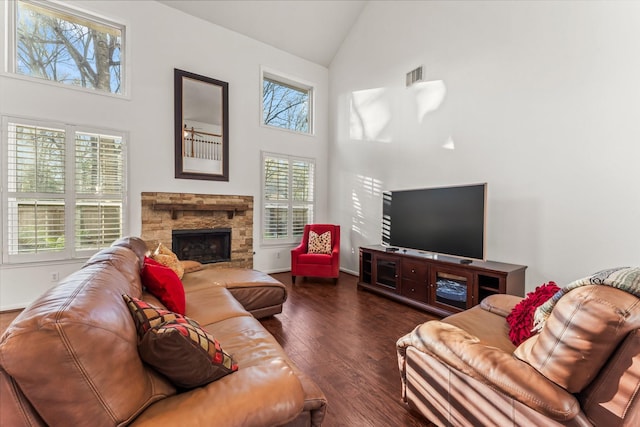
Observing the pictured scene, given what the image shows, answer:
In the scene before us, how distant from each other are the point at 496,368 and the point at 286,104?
18.3ft

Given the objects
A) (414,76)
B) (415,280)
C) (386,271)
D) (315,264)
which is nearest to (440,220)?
(415,280)

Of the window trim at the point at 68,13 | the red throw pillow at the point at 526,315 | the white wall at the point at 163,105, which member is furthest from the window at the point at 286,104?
the red throw pillow at the point at 526,315

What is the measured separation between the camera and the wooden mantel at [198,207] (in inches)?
169

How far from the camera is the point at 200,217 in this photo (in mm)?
4691

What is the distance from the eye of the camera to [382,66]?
4809 mm

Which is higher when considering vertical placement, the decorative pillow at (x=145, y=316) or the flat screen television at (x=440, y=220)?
the flat screen television at (x=440, y=220)

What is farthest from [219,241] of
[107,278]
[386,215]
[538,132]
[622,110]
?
[622,110]

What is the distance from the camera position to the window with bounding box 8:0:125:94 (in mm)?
3492

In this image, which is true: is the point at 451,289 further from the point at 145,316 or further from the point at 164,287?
the point at 145,316

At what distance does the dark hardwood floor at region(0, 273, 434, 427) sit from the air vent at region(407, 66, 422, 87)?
3221 mm

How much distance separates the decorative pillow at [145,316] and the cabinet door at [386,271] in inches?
123

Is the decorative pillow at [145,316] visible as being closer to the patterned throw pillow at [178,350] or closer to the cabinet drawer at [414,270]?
the patterned throw pillow at [178,350]

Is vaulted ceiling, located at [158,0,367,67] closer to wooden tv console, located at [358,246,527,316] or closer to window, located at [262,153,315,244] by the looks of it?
window, located at [262,153,315,244]

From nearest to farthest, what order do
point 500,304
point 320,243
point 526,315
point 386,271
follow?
point 526,315 → point 500,304 → point 386,271 → point 320,243
